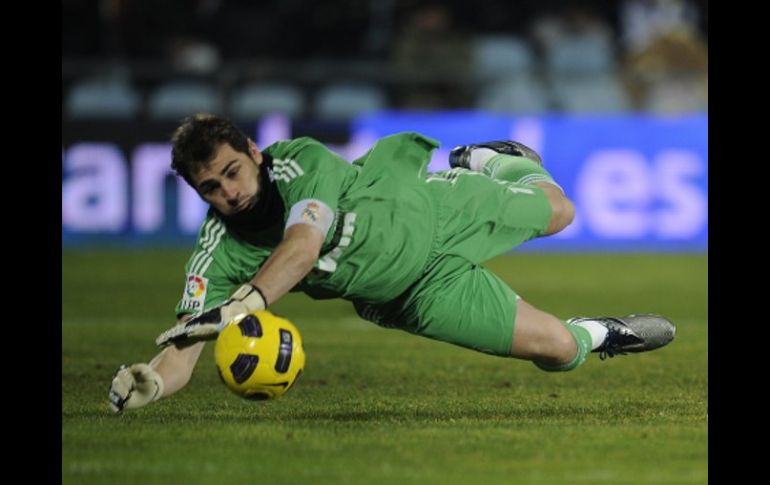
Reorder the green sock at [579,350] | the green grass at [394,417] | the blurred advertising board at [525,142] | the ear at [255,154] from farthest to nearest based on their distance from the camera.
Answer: the blurred advertising board at [525,142], the green sock at [579,350], the ear at [255,154], the green grass at [394,417]

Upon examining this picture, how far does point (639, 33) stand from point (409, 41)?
3480mm

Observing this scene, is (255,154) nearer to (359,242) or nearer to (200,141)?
(200,141)

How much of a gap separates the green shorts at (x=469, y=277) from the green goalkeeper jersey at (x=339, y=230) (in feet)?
0.38

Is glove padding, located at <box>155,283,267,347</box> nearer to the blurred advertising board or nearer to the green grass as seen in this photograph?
the green grass

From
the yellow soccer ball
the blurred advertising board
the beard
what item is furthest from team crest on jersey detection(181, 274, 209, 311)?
the blurred advertising board

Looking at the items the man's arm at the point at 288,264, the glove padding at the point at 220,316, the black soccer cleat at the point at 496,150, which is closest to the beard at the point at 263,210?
the man's arm at the point at 288,264

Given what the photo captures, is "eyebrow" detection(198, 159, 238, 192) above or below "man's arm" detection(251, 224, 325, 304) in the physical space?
above

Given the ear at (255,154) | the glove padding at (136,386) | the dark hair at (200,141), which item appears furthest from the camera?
the glove padding at (136,386)

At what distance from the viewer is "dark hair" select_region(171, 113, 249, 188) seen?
7383 mm

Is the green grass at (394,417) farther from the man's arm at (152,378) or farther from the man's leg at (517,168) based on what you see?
A: the man's leg at (517,168)

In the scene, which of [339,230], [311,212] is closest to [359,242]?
[339,230]

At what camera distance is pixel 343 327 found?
545 inches

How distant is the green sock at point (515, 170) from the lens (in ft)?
29.0

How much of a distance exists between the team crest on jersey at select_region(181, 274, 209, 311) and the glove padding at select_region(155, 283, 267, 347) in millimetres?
611
